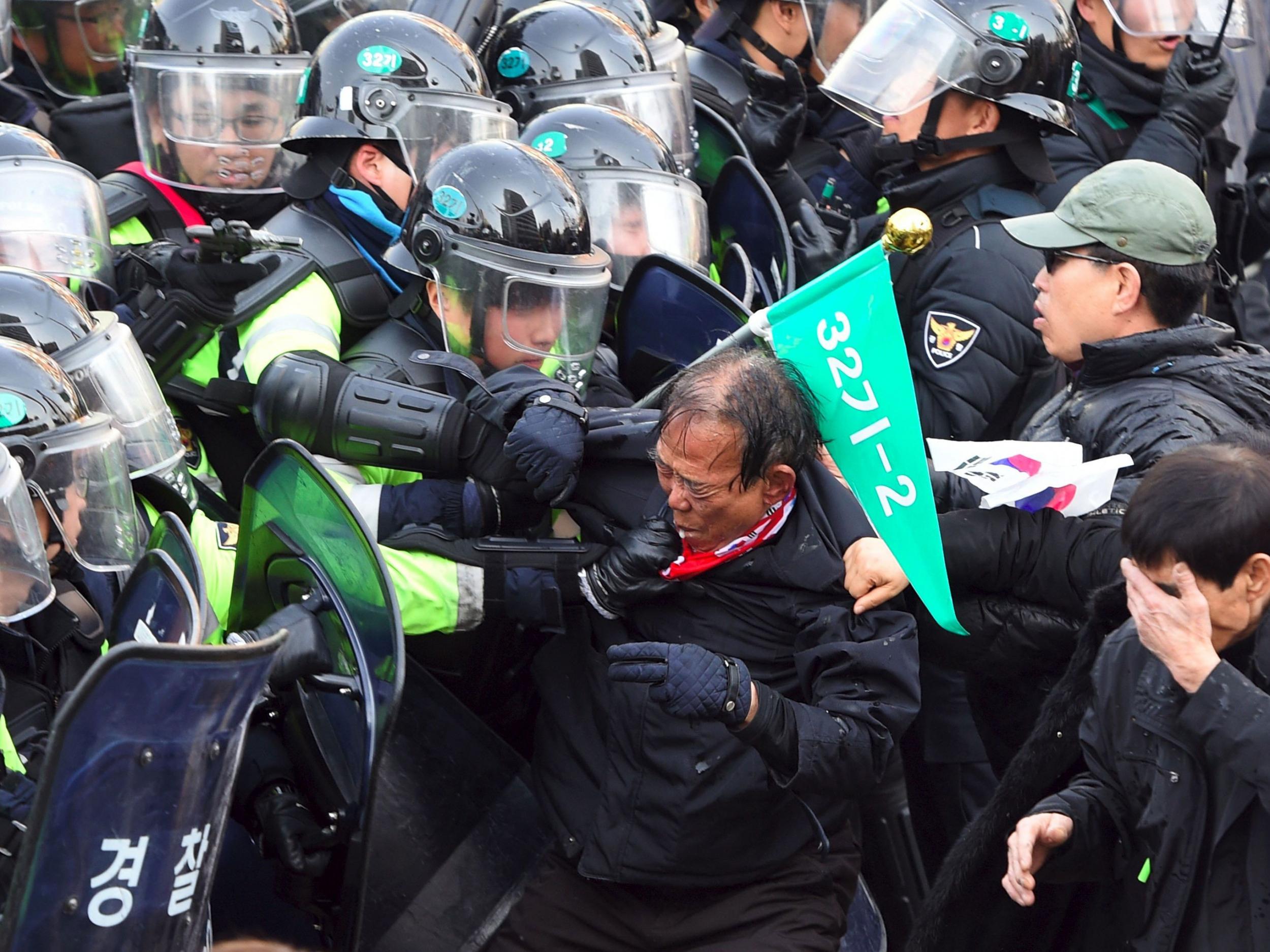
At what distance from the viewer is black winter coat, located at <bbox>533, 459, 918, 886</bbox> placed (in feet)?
10.2

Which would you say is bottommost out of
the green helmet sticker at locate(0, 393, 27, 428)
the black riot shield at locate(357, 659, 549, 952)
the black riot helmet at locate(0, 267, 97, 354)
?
the black riot shield at locate(357, 659, 549, 952)

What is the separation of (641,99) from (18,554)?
309 cm

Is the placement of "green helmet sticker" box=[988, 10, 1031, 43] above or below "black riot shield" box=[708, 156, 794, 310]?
above

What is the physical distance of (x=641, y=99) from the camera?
5434 mm

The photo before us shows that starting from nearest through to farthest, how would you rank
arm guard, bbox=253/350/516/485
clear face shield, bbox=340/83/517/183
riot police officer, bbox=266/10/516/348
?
arm guard, bbox=253/350/516/485
riot police officer, bbox=266/10/516/348
clear face shield, bbox=340/83/517/183

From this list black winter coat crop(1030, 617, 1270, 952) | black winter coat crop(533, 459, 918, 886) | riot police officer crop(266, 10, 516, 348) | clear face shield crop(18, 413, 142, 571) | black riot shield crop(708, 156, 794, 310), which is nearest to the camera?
black winter coat crop(1030, 617, 1270, 952)

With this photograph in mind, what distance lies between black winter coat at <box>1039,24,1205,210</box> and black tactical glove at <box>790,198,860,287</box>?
768mm

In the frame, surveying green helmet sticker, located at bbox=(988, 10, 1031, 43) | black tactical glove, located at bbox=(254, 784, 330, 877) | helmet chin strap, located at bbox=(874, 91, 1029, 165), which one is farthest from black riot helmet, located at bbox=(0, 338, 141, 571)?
green helmet sticker, located at bbox=(988, 10, 1031, 43)

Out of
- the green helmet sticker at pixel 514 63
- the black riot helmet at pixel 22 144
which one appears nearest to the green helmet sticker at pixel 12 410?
the black riot helmet at pixel 22 144

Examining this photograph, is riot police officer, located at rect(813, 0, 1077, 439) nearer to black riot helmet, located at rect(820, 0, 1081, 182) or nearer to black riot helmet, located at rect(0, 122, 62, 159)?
black riot helmet, located at rect(820, 0, 1081, 182)

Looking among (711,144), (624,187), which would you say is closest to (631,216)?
(624,187)

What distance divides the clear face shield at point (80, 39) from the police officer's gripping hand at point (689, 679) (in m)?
3.70

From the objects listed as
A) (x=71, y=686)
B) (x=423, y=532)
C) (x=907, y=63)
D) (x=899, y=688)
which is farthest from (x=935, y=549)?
(x=907, y=63)

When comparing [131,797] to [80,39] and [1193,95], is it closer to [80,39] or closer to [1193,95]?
[80,39]
